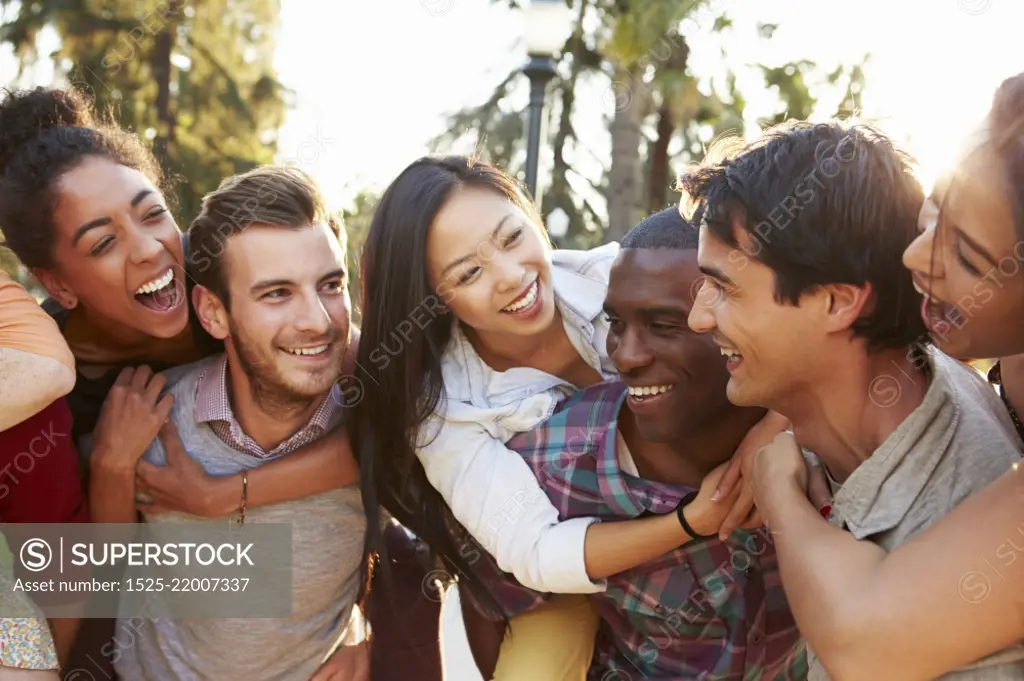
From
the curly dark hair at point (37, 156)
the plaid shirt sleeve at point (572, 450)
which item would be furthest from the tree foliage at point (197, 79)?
the plaid shirt sleeve at point (572, 450)

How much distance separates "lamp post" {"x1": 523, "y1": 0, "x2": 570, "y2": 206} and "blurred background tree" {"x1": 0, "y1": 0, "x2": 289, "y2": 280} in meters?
4.68

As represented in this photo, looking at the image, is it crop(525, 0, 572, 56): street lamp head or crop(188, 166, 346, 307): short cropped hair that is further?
crop(525, 0, 572, 56): street lamp head

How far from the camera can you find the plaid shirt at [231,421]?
3406mm

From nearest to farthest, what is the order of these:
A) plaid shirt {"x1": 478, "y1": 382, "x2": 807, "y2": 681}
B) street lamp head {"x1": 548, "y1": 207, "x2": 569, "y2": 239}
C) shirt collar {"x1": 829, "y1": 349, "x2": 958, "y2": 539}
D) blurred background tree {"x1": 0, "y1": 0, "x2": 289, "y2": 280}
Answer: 1. shirt collar {"x1": 829, "y1": 349, "x2": 958, "y2": 539}
2. plaid shirt {"x1": 478, "y1": 382, "x2": 807, "y2": 681}
3. street lamp head {"x1": 548, "y1": 207, "x2": 569, "y2": 239}
4. blurred background tree {"x1": 0, "y1": 0, "x2": 289, "y2": 280}

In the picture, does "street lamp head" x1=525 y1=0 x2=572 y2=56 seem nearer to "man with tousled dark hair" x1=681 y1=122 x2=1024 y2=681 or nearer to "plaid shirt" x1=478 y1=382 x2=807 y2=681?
"plaid shirt" x1=478 y1=382 x2=807 y2=681

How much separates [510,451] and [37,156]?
189 cm

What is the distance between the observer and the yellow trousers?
10.2ft

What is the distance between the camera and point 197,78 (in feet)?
41.4

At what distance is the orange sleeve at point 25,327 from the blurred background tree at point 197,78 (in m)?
9.37

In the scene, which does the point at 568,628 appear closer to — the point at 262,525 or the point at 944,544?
the point at 262,525

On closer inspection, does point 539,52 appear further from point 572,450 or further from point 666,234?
point 572,450

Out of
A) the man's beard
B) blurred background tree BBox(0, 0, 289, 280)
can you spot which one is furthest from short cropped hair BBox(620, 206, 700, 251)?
blurred background tree BBox(0, 0, 289, 280)

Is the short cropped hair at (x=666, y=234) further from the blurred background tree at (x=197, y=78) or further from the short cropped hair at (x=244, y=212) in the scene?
the blurred background tree at (x=197, y=78)

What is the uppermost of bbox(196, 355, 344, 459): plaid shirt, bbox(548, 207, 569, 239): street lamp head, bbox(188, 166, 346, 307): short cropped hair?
bbox(188, 166, 346, 307): short cropped hair
